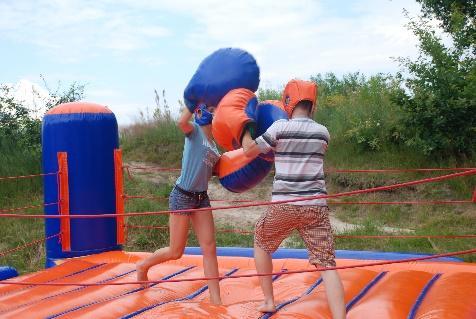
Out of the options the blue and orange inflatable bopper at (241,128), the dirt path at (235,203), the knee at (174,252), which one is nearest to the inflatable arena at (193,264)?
the blue and orange inflatable bopper at (241,128)

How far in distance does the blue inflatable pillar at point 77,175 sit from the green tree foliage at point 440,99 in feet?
13.7

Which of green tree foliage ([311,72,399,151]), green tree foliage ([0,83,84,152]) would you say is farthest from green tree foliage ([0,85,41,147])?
green tree foliage ([311,72,399,151])

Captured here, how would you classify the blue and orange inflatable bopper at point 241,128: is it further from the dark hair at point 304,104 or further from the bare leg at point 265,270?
the bare leg at point 265,270

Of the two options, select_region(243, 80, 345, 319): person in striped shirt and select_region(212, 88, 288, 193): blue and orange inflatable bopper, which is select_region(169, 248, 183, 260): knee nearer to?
select_region(212, 88, 288, 193): blue and orange inflatable bopper

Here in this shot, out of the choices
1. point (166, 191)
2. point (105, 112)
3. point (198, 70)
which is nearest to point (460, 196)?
point (166, 191)

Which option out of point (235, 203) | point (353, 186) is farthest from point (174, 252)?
point (353, 186)

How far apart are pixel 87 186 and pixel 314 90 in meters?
2.19

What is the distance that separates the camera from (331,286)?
256 cm

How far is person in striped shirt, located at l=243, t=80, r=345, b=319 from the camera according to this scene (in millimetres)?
2623

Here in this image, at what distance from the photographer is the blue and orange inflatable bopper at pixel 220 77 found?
2.88m

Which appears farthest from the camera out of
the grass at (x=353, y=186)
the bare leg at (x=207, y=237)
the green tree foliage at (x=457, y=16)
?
the green tree foliage at (x=457, y=16)

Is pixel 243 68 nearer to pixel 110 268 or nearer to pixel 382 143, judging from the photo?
pixel 110 268

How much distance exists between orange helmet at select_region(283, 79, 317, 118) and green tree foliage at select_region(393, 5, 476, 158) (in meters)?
4.55

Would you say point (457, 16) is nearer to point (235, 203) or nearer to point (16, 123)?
point (235, 203)
